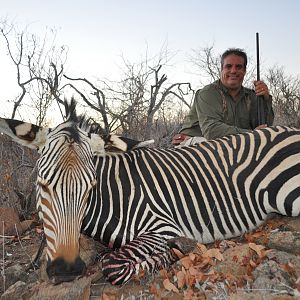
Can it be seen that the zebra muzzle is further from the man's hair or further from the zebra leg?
the man's hair

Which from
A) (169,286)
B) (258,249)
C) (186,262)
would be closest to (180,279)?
(169,286)

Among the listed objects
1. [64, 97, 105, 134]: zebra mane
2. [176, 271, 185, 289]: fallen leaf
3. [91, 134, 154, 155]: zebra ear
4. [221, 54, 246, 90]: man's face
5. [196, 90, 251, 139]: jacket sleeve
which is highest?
[221, 54, 246, 90]: man's face

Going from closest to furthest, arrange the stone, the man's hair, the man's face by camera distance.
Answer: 1. the stone
2. the man's face
3. the man's hair

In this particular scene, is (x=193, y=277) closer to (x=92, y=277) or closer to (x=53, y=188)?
(x=92, y=277)

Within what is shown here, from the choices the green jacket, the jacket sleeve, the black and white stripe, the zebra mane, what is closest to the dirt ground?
the black and white stripe

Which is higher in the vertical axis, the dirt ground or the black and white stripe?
the black and white stripe

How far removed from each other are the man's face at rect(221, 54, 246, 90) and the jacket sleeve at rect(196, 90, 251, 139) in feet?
0.61

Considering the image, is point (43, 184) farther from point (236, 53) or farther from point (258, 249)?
point (236, 53)

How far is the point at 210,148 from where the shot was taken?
10.9 ft

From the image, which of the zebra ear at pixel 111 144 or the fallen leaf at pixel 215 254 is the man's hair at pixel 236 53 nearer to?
the zebra ear at pixel 111 144

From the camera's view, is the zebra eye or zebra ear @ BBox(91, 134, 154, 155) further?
zebra ear @ BBox(91, 134, 154, 155)

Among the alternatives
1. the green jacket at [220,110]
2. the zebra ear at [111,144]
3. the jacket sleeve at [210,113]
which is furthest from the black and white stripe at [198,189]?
the green jacket at [220,110]

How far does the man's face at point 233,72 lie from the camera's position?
4.71 m

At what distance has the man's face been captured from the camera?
471 cm
